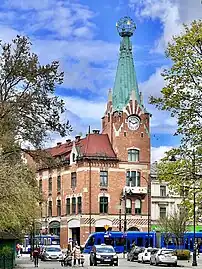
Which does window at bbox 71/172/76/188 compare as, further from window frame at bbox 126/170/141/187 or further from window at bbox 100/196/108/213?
window frame at bbox 126/170/141/187

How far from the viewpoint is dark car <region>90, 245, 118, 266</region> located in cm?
5834

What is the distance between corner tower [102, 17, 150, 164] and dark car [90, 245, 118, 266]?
43900mm

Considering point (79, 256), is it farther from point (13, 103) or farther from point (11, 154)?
point (13, 103)

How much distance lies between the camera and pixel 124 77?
105562 mm

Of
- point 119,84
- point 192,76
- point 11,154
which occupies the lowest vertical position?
point 11,154

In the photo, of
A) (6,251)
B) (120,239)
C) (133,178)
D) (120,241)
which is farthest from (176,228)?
(6,251)

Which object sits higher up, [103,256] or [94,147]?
[94,147]

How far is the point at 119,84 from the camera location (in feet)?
347

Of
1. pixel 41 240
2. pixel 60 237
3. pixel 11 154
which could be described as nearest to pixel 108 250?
pixel 11 154

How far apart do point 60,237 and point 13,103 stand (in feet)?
240

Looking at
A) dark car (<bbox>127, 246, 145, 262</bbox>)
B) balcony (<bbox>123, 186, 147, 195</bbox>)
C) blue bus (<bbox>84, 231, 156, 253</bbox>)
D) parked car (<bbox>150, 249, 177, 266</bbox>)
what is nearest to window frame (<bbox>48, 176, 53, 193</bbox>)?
balcony (<bbox>123, 186, 147, 195</bbox>)

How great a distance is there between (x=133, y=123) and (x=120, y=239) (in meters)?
21.0

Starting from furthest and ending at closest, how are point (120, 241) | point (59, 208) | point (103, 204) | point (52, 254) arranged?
point (59, 208) < point (103, 204) < point (120, 241) < point (52, 254)

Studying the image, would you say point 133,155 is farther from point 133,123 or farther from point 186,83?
point 186,83
